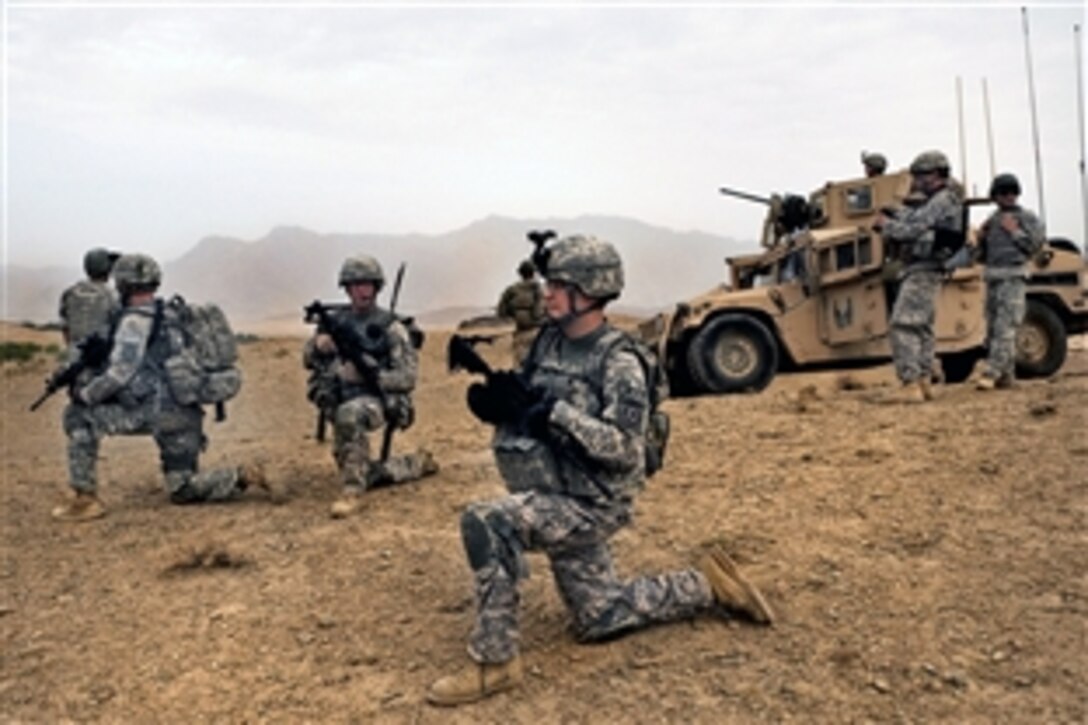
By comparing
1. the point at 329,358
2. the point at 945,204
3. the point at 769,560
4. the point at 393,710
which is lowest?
the point at 393,710

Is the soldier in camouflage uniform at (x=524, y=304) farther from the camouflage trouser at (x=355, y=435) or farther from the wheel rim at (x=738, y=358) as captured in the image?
the camouflage trouser at (x=355, y=435)

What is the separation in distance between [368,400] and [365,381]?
17 cm

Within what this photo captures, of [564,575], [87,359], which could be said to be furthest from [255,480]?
[564,575]

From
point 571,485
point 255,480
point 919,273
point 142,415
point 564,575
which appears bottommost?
point 564,575

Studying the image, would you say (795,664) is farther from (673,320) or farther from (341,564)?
(673,320)

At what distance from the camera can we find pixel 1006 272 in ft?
29.2

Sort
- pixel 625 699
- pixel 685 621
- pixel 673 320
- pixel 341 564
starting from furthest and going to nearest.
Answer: pixel 673 320 < pixel 341 564 < pixel 685 621 < pixel 625 699

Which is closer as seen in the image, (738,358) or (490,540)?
(490,540)

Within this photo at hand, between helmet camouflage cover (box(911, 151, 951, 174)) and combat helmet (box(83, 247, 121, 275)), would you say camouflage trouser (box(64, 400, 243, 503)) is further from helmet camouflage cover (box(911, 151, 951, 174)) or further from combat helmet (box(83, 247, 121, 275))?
helmet camouflage cover (box(911, 151, 951, 174))

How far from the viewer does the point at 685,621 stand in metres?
4.39

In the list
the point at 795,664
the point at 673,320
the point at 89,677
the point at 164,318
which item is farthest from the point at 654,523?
the point at 673,320

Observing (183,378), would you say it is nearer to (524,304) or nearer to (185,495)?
(185,495)

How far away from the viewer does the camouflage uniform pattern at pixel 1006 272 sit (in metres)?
8.84

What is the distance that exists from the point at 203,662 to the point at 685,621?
199 centimetres
